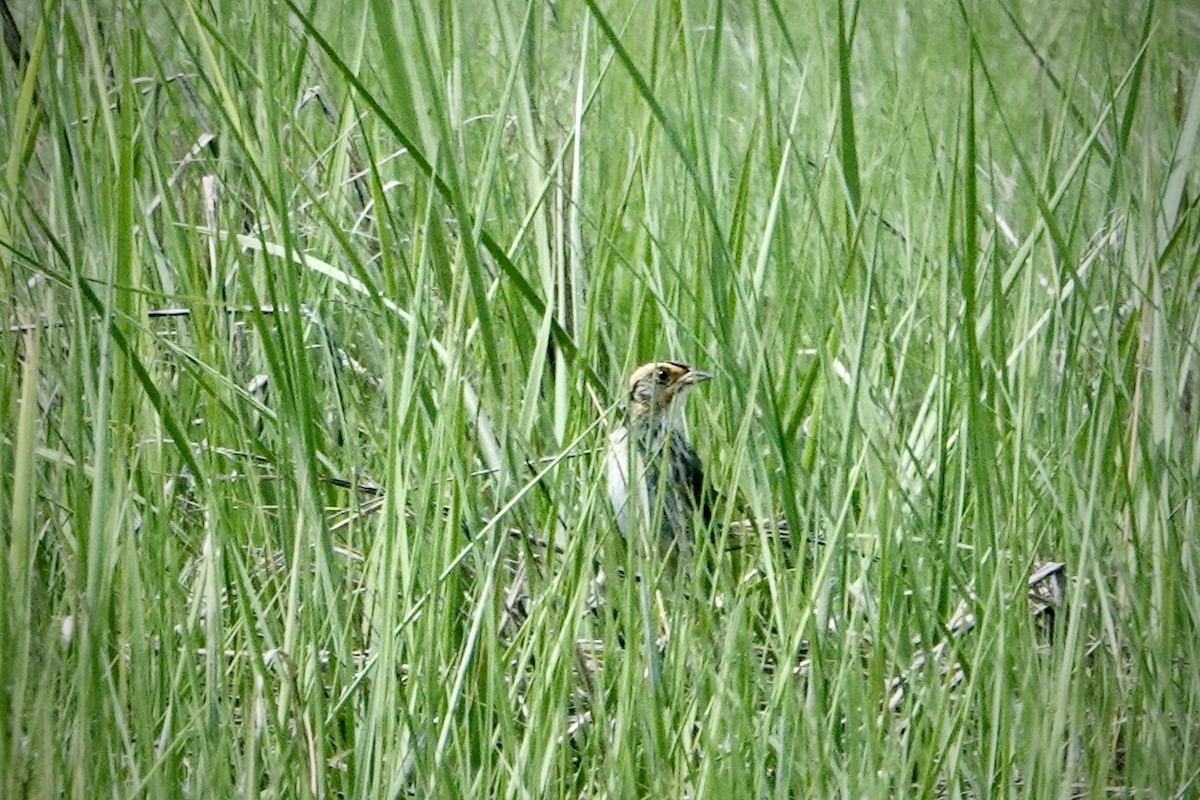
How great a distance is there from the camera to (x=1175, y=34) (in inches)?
91.1

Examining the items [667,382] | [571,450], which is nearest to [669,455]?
[667,382]

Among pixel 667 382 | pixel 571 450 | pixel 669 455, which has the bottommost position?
pixel 669 455

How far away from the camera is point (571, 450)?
192cm

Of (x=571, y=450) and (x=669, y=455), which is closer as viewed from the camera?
(x=571, y=450)

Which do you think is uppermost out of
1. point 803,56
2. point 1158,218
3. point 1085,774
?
point 803,56

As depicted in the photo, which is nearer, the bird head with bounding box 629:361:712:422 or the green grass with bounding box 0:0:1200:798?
the green grass with bounding box 0:0:1200:798

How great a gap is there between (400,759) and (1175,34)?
1.73m

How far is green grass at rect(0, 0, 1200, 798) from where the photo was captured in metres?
1.63

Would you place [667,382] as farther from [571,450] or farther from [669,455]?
[571,450]

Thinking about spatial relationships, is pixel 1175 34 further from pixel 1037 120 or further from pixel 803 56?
pixel 803 56

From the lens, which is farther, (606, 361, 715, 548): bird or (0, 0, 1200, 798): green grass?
(606, 361, 715, 548): bird

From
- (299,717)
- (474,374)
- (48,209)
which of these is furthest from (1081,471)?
(48,209)

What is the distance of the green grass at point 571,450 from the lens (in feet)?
5.34

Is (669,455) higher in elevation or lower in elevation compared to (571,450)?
lower
